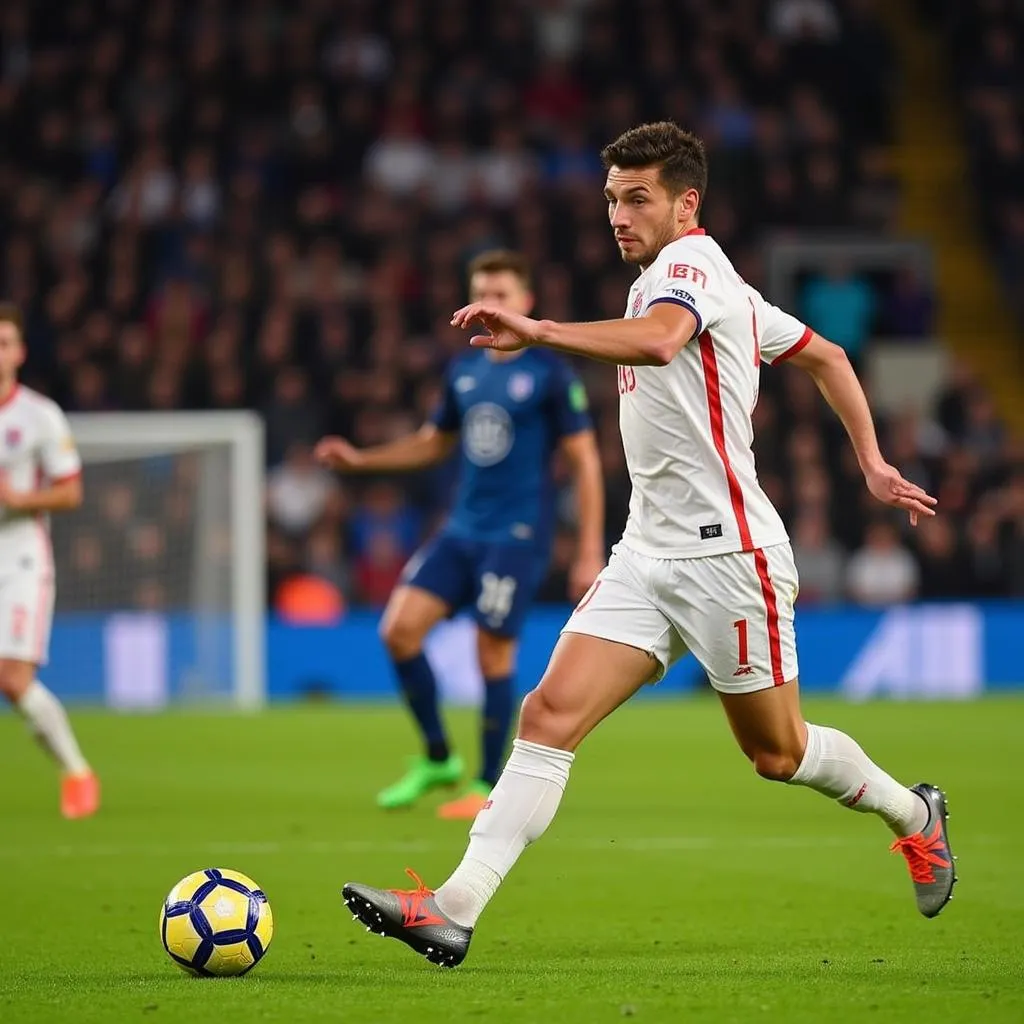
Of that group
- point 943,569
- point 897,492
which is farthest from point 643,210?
point 943,569

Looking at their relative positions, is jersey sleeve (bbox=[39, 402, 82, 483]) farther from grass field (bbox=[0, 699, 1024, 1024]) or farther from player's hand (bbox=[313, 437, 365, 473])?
player's hand (bbox=[313, 437, 365, 473])

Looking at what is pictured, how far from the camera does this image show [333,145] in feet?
69.9

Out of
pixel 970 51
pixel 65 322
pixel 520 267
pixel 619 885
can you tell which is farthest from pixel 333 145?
pixel 619 885

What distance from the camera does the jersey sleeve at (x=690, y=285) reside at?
5590 mm

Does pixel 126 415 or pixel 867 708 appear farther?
pixel 126 415

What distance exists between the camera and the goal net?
55.5 ft

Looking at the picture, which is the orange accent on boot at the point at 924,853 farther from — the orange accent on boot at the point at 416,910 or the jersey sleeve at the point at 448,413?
the jersey sleeve at the point at 448,413

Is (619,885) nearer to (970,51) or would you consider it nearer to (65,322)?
(65,322)

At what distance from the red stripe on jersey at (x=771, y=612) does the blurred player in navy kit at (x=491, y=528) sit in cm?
390

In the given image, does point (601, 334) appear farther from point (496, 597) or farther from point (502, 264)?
point (496, 597)

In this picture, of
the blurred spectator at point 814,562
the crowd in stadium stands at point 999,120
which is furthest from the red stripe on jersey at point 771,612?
the crowd in stadium stands at point 999,120

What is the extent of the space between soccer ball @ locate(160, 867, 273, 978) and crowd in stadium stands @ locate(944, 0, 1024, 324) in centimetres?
1765

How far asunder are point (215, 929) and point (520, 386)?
4.73 m

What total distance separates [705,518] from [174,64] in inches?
700
